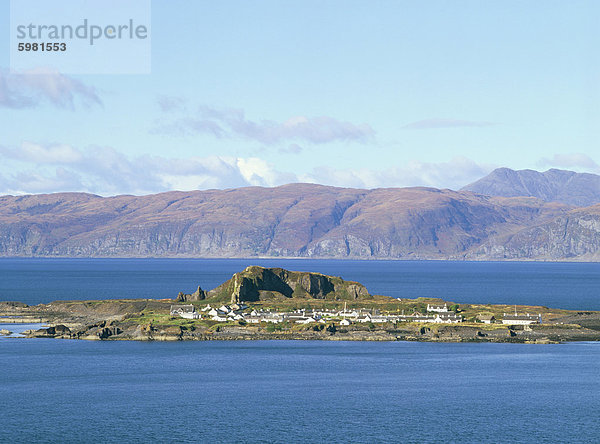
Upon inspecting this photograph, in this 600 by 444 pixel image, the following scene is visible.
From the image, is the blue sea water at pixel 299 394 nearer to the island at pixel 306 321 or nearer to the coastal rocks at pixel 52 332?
the island at pixel 306 321

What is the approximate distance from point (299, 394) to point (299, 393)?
63 cm

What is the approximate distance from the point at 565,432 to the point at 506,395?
18286 mm

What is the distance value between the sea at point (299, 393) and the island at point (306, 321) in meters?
12.1

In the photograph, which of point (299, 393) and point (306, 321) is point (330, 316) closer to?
point (306, 321)

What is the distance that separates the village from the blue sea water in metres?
25.4

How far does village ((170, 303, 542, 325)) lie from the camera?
170 metres

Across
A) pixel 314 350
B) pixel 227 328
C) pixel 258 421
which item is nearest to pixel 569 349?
pixel 314 350

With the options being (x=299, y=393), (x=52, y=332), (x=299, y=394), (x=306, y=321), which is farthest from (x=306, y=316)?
(x=299, y=394)

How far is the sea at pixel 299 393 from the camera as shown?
79625 mm

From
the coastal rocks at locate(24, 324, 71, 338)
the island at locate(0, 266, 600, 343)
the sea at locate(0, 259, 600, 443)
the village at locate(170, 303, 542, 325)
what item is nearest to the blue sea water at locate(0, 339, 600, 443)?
the sea at locate(0, 259, 600, 443)

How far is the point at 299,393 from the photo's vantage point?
98875mm

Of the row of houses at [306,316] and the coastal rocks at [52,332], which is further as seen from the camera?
the row of houses at [306,316]

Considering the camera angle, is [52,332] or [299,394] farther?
[52,332]

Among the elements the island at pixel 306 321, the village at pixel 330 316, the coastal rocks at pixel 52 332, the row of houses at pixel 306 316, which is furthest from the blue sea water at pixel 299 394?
the row of houses at pixel 306 316
